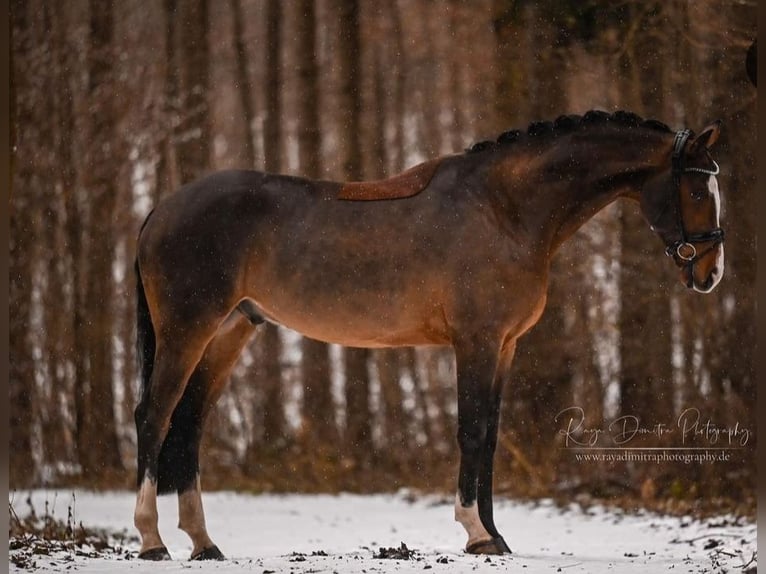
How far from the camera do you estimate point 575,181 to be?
5223mm

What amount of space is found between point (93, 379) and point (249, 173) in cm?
278

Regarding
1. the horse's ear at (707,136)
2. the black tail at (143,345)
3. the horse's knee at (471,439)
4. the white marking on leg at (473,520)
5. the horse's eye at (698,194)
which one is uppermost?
the horse's ear at (707,136)

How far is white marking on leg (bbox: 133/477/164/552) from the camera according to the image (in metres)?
5.20

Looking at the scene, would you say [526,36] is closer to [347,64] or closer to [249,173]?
[347,64]

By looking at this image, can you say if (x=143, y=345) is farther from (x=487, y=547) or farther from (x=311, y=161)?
(x=311, y=161)

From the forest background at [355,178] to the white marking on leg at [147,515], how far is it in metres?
2.22

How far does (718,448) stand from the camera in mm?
6820

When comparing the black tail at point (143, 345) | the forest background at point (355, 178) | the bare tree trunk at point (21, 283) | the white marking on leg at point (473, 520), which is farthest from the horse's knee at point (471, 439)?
the bare tree trunk at point (21, 283)

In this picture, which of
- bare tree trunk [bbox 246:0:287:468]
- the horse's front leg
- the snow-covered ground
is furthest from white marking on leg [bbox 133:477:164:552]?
bare tree trunk [bbox 246:0:287:468]

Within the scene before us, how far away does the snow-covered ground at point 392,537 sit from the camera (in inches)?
191

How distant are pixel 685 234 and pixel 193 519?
2.76 m

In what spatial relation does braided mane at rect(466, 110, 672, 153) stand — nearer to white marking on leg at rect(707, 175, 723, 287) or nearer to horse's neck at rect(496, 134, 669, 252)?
horse's neck at rect(496, 134, 669, 252)
